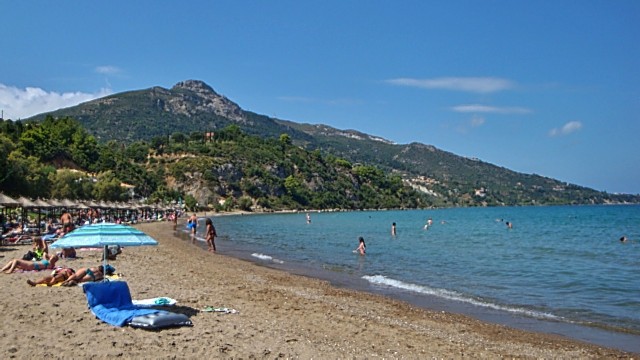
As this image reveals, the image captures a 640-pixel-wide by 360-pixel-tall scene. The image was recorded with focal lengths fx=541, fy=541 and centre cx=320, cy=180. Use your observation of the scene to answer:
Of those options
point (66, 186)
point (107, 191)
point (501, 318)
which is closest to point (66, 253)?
point (501, 318)

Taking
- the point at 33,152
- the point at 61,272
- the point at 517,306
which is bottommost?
the point at 517,306

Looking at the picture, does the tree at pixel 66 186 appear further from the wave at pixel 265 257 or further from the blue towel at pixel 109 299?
the blue towel at pixel 109 299

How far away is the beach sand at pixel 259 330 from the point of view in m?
7.73

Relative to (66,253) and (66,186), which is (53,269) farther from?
(66,186)

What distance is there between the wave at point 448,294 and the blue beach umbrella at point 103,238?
9318 millimetres

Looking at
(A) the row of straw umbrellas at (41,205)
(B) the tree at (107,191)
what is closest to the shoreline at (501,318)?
(A) the row of straw umbrellas at (41,205)

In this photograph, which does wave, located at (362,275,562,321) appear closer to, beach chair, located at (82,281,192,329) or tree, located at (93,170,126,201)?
beach chair, located at (82,281,192,329)

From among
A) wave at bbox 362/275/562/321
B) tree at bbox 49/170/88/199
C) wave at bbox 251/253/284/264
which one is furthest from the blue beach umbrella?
tree at bbox 49/170/88/199

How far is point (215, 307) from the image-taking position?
36.3ft

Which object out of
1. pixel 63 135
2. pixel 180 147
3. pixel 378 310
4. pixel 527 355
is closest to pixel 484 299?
pixel 378 310

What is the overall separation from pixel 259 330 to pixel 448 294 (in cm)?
865

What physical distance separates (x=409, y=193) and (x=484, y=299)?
180606 mm

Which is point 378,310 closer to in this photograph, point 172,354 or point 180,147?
point 172,354

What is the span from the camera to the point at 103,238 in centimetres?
934
